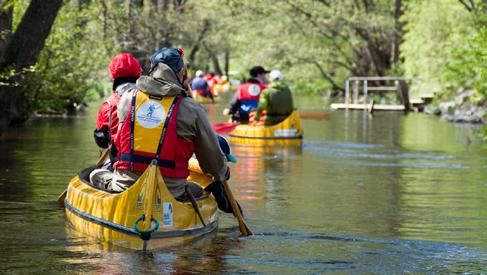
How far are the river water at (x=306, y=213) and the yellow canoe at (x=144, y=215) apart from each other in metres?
0.13

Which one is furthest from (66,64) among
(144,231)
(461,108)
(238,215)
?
(144,231)

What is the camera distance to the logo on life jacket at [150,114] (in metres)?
9.24

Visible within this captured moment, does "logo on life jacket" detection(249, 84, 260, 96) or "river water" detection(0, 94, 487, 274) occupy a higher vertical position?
"logo on life jacket" detection(249, 84, 260, 96)

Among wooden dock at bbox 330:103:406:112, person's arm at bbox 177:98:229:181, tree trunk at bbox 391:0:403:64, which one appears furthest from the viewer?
tree trunk at bbox 391:0:403:64

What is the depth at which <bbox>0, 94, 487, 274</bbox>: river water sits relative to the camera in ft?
29.0

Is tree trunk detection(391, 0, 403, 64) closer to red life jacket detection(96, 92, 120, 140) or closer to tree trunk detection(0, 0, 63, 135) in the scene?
tree trunk detection(0, 0, 63, 135)

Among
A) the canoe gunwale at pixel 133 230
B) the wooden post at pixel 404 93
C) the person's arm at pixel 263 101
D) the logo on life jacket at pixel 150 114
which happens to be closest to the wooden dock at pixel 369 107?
the wooden post at pixel 404 93

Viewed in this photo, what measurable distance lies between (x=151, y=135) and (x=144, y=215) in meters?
0.76

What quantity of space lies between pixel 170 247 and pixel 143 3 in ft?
128

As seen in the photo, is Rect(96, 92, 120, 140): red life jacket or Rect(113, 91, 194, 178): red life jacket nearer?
Rect(113, 91, 194, 178): red life jacket

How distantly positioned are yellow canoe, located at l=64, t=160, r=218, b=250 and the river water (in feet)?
0.42

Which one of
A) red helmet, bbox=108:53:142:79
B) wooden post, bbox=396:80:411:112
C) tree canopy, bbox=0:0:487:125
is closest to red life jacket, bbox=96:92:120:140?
red helmet, bbox=108:53:142:79

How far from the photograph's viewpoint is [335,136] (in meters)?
26.9

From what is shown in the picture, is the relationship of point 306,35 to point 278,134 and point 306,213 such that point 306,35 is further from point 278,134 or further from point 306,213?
point 306,213
